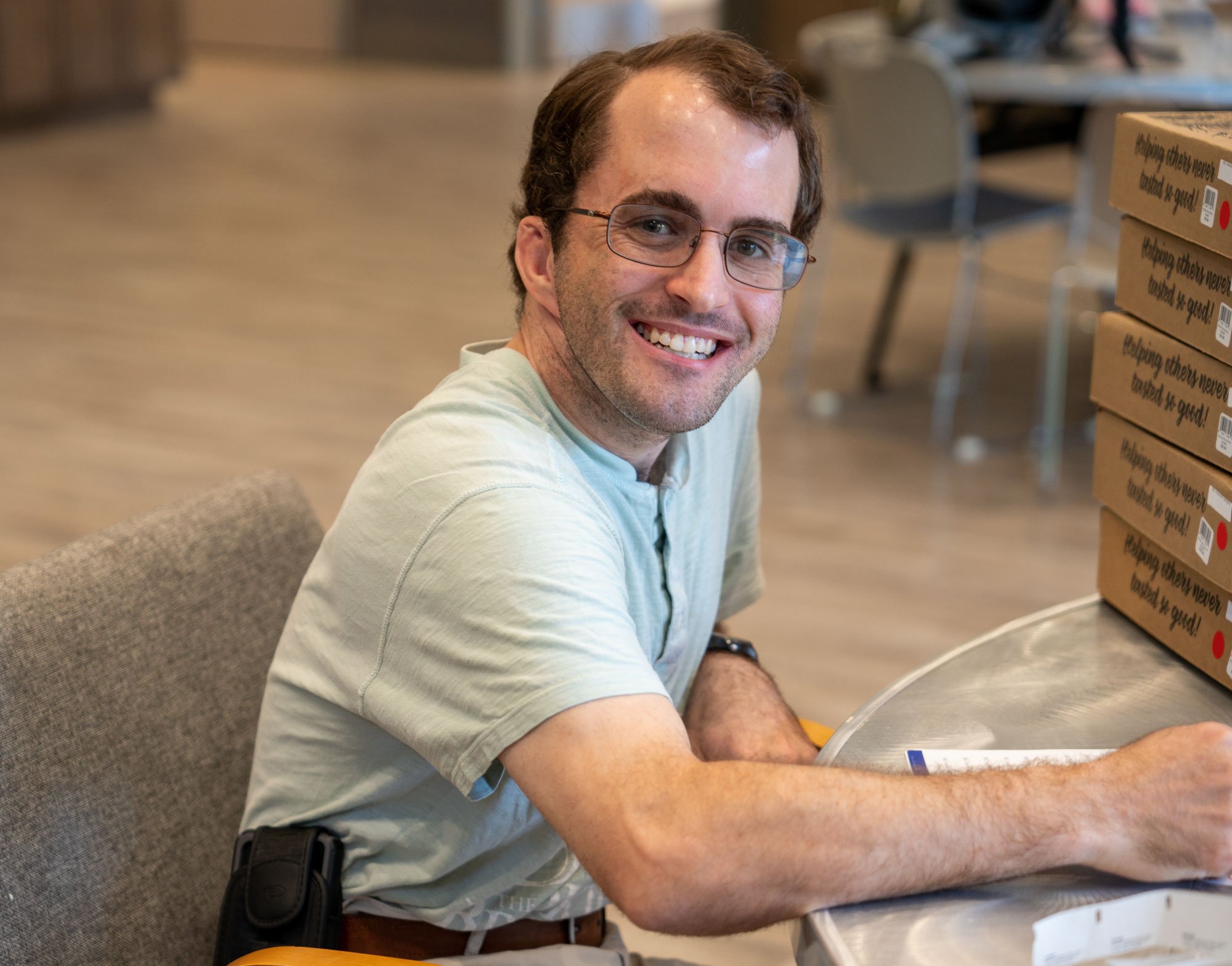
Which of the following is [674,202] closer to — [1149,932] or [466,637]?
[466,637]

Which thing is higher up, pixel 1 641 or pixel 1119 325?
pixel 1119 325

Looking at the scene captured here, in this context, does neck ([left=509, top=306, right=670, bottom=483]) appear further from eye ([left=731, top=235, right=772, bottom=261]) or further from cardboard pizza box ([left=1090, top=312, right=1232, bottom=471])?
cardboard pizza box ([left=1090, top=312, right=1232, bottom=471])

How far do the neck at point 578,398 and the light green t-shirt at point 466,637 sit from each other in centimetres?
3

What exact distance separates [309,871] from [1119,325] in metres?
0.84

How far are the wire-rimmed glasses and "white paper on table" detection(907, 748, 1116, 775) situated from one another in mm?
423

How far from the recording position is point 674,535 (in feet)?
4.01

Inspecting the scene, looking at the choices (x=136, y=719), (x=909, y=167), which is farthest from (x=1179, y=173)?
(x=909, y=167)

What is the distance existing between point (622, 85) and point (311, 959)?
2.45ft

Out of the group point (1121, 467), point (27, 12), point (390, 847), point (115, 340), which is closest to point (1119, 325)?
point (1121, 467)

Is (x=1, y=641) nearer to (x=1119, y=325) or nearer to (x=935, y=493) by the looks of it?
(x=1119, y=325)

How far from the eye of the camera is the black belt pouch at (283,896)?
3.45 ft

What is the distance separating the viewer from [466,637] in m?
0.95

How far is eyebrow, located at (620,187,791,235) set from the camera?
3.62 ft

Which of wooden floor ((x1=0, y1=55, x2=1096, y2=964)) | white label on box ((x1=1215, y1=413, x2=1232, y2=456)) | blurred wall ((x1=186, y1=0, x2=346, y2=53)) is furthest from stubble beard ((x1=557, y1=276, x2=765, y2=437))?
blurred wall ((x1=186, y1=0, x2=346, y2=53))
